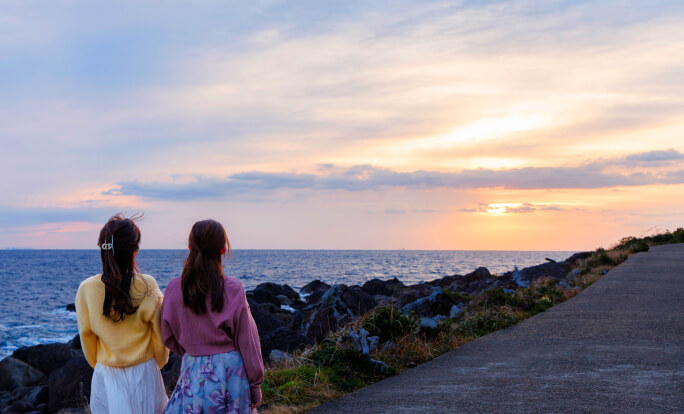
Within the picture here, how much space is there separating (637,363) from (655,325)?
119 inches

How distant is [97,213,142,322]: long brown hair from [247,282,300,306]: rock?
937 inches

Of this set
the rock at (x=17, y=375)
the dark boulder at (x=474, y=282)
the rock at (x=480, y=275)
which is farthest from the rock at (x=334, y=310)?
the rock at (x=480, y=275)

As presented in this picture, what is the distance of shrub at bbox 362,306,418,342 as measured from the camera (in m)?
8.14

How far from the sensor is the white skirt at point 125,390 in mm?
3412

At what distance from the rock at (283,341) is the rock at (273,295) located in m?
14.7

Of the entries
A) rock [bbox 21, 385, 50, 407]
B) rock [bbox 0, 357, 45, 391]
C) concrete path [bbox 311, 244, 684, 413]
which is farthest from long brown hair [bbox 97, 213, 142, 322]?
rock [bbox 0, 357, 45, 391]

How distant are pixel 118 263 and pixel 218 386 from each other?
0.89 m

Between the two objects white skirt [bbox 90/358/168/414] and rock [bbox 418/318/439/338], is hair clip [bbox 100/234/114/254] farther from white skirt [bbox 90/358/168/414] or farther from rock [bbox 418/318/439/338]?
rock [bbox 418/318/439/338]

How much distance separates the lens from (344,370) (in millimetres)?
6730

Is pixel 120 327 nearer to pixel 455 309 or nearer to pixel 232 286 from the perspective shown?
pixel 232 286

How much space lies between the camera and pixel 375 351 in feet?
25.1

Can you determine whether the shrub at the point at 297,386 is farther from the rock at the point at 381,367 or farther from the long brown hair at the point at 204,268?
the long brown hair at the point at 204,268

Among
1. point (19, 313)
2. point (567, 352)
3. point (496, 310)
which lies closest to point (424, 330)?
point (567, 352)

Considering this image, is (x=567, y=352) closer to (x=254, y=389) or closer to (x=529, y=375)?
(x=529, y=375)
